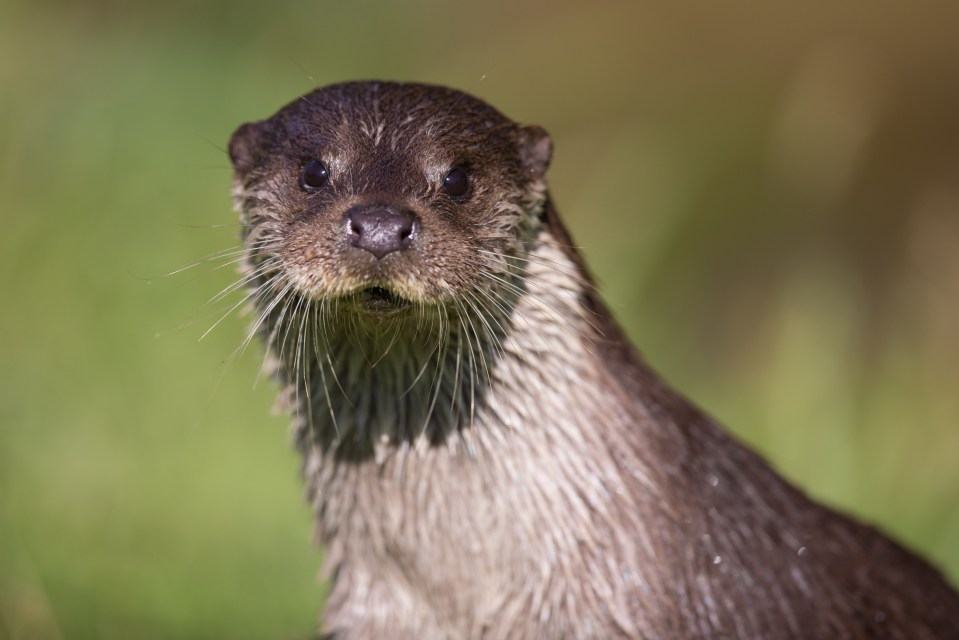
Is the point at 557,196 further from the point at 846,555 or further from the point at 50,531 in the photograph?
the point at 846,555

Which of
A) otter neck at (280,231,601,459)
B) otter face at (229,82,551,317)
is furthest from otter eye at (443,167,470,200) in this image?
otter neck at (280,231,601,459)

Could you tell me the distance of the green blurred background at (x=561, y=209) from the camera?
387cm

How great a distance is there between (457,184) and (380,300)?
0.84 feet

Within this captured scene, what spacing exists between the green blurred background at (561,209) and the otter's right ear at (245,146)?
0.82 metres

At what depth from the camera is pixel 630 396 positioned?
2.48 metres

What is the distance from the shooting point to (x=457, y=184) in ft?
7.52

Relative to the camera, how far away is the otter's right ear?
2.47 meters

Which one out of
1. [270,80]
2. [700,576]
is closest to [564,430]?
[700,576]

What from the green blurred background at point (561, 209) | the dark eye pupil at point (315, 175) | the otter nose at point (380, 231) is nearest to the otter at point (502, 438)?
the dark eye pupil at point (315, 175)

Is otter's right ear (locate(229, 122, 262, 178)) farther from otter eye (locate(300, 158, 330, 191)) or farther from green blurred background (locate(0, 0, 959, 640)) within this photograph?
green blurred background (locate(0, 0, 959, 640))

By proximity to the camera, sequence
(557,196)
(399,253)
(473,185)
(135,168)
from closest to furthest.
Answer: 1. (399,253)
2. (473,185)
3. (135,168)
4. (557,196)

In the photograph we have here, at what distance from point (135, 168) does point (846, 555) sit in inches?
129

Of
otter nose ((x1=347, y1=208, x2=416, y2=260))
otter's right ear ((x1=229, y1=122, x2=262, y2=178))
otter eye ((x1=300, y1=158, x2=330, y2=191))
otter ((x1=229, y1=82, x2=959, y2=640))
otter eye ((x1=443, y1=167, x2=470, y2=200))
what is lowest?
otter ((x1=229, y1=82, x2=959, y2=640))

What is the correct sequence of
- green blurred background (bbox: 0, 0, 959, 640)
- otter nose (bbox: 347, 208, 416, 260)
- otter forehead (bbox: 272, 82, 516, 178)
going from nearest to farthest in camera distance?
Result: otter nose (bbox: 347, 208, 416, 260)
otter forehead (bbox: 272, 82, 516, 178)
green blurred background (bbox: 0, 0, 959, 640)
